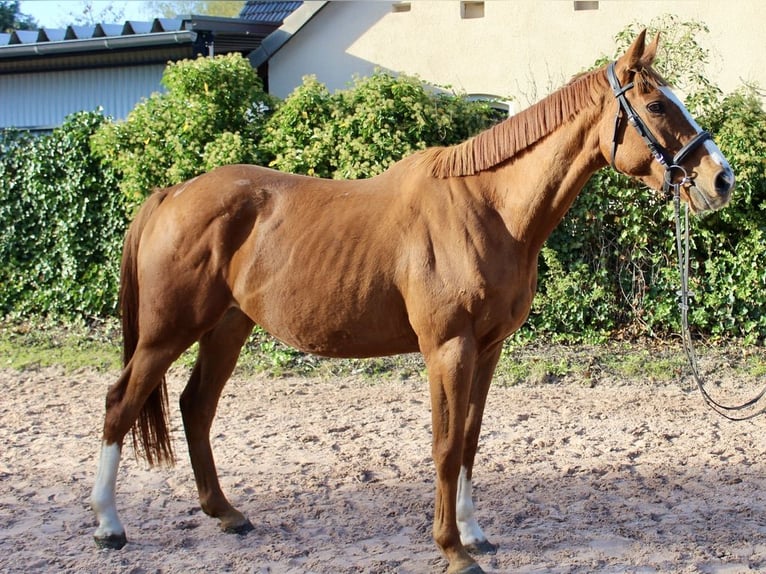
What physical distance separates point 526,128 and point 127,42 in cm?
842

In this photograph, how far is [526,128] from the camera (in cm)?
349

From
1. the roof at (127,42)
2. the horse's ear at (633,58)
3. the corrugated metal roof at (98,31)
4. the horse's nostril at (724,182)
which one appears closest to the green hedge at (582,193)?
the roof at (127,42)

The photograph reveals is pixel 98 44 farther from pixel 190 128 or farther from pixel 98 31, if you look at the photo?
pixel 190 128

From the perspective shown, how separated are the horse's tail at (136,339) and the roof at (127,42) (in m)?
6.79

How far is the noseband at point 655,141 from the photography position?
124 inches

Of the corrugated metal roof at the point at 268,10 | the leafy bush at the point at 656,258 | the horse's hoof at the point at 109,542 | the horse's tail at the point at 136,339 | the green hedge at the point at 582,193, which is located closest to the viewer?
the horse's hoof at the point at 109,542

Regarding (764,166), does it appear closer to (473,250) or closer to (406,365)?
(406,365)

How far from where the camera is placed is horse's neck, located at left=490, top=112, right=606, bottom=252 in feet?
11.1

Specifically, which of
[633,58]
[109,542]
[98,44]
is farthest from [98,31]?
[633,58]

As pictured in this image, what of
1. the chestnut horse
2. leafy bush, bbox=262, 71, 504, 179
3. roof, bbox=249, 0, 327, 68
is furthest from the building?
the chestnut horse

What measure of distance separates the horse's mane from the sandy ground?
181cm

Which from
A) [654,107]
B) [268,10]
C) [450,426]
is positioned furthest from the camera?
[268,10]

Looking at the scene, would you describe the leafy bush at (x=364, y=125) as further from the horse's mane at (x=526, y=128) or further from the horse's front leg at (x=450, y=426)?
the horse's front leg at (x=450, y=426)

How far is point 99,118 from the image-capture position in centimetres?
847
